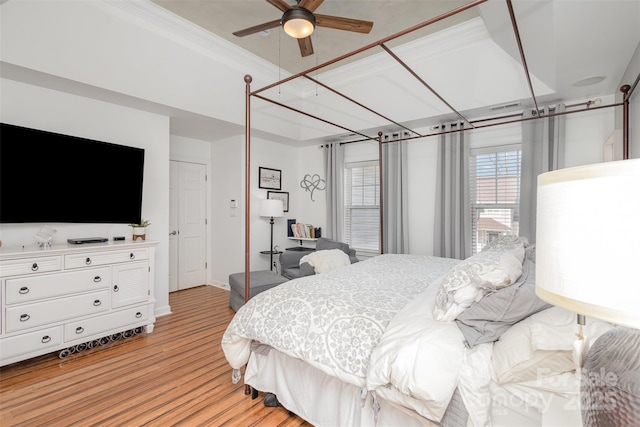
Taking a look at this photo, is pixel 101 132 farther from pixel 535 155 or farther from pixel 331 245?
pixel 535 155

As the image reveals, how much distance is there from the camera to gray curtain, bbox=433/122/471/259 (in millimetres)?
3818

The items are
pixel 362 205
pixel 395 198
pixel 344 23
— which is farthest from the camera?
pixel 362 205

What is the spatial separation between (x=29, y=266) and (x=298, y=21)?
9.45 feet

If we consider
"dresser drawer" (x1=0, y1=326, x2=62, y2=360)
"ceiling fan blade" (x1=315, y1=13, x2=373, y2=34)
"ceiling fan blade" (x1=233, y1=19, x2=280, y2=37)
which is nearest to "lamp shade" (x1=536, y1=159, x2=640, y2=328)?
"ceiling fan blade" (x1=315, y1=13, x2=373, y2=34)

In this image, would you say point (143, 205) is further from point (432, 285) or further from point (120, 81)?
point (432, 285)

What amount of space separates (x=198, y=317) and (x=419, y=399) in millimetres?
3155

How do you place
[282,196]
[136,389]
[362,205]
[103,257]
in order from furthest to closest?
[282,196] < [362,205] < [103,257] < [136,389]

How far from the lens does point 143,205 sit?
143 inches

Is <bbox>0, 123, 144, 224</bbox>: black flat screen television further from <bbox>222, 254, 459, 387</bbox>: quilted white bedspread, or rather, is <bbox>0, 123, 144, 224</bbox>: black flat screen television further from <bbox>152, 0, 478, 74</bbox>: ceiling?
<bbox>222, 254, 459, 387</bbox>: quilted white bedspread

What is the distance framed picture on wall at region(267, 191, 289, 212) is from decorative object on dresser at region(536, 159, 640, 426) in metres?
4.72

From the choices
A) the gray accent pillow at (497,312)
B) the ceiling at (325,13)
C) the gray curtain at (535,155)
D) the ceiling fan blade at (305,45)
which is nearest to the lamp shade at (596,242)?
the gray accent pillow at (497,312)

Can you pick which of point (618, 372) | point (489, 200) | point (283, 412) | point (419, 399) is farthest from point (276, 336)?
point (489, 200)

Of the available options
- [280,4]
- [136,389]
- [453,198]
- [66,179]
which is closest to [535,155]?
[453,198]

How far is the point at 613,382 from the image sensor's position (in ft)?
1.99
